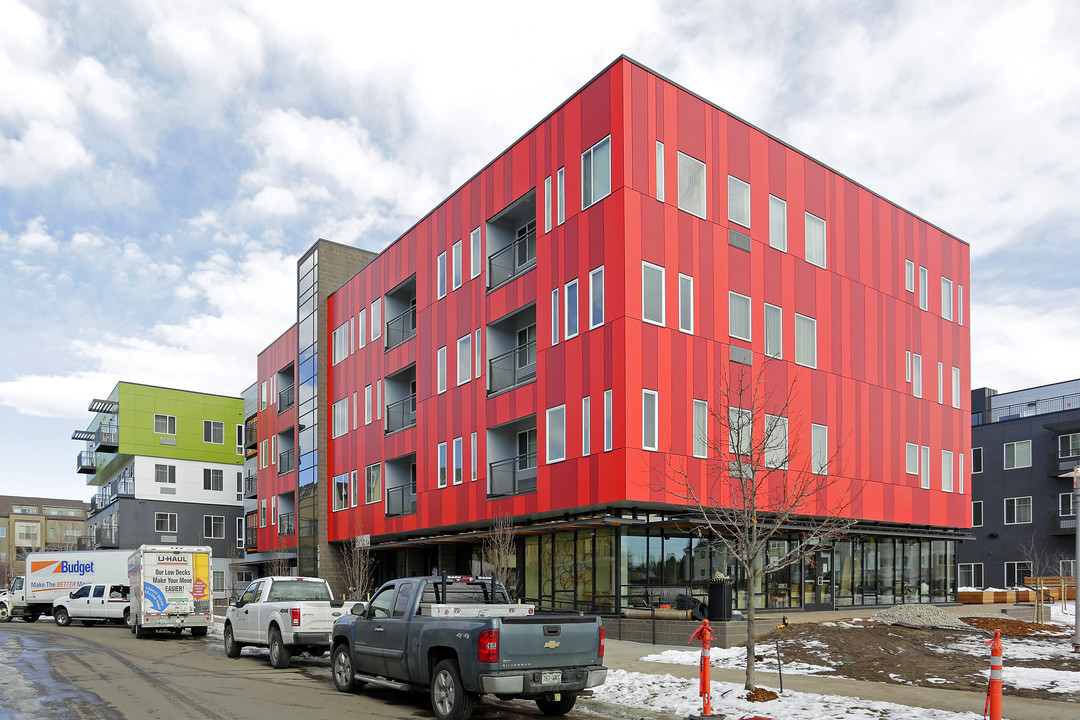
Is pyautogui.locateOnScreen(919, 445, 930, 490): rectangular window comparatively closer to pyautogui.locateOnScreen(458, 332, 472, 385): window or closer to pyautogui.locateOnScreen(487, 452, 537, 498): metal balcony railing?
pyautogui.locateOnScreen(487, 452, 537, 498): metal balcony railing

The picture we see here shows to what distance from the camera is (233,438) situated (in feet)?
243

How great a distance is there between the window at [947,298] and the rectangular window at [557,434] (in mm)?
18717

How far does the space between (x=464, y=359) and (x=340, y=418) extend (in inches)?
562

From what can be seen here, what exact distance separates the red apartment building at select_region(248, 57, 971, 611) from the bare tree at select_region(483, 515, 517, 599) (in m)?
0.40

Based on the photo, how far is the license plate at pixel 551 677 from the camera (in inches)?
480

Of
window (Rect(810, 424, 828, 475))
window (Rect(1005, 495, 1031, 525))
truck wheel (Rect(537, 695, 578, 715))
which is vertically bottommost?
window (Rect(1005, 495, 1031, 525))

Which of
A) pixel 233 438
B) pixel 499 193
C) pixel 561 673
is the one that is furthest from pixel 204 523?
pixel 561 673

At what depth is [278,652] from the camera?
65.3 feet

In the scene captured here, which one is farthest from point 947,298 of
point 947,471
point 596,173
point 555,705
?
point 555,705

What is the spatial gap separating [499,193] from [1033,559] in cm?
4040

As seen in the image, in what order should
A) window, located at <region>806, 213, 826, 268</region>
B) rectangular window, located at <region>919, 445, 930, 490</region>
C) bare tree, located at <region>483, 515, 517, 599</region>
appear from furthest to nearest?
rectangular window, located at <region>919, 445, 930, 490</region>
window, located at <region>806, 213, 826, 268</region>
bare tree, located at <region>483, 515, 517, 599</region>

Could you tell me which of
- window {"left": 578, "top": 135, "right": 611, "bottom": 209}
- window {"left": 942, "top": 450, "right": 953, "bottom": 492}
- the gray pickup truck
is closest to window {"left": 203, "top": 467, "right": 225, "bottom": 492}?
window {"left": 578, "top": 135, "right": 611, "bottom": 209}

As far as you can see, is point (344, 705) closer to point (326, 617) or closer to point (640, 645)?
point (326, 617)

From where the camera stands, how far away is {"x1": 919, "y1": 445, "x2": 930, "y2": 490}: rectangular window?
35.3 m
